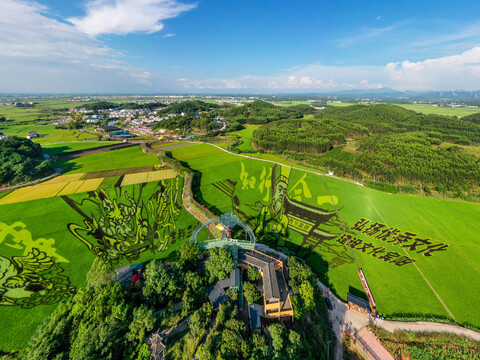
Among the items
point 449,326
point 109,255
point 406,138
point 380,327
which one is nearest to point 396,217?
point 449,326

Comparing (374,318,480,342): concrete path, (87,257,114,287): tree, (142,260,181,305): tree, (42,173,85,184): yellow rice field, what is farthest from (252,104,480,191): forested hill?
(42,173,85,184): yellow rice field

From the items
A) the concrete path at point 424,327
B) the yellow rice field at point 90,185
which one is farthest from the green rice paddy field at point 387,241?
the yellow rice field at point 90,185

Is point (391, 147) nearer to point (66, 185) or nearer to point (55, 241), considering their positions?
point (55, 241)

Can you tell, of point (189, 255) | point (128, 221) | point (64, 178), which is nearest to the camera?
point (189, 255)

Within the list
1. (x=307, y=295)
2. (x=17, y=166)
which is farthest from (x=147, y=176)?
(x=307, y=295)

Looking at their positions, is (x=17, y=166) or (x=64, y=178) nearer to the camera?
(x=17, y=166)

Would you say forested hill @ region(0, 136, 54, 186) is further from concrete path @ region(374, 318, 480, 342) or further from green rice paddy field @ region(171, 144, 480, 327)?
concrete path @ region(374, 318, 480, 342)

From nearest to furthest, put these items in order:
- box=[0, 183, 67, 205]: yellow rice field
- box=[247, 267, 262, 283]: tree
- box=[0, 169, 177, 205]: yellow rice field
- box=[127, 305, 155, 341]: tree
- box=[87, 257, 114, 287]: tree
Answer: box=[127, 305, 155, 341]: tree, box=[87, 257, 114, 287]: tree, box=[247, 267, 262, 283]: tree, box=[0, 183, 67, 205]: yellow rice field, box=[0, 169, 177, 205]: yellow rice field
